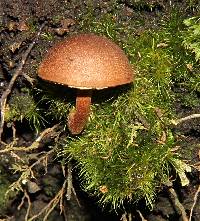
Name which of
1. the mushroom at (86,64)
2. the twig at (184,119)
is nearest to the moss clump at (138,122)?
the twig at (184,119)

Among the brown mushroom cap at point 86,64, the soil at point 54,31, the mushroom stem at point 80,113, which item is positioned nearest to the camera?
the brown mushroom cap at point 86,64

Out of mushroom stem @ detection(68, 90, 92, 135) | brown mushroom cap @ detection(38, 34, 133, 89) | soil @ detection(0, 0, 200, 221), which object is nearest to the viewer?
brown mushroom cap @ detection(38, 34, 133, 89)

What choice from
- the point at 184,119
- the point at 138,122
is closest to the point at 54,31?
Result: the point at 138,122

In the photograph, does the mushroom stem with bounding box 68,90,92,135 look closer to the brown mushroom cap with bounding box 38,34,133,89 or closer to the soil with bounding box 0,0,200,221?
the brown mushroom cap with bounding box 38,34,133,89

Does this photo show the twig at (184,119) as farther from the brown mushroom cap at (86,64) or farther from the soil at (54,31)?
the brown mushroom cap at (86,64)

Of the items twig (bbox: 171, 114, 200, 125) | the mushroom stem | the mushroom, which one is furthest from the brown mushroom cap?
twig (bbox: 171, 114, 200, 125)

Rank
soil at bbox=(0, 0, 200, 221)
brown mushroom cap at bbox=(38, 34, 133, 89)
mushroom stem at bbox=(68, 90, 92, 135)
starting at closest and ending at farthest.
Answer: brown mushroom cap at bbox=(38, 34, 133, 89)
mushroom stem at bbox=(68, 90, 92, 135)
soil at bbox=(0, 0, 200, 221)

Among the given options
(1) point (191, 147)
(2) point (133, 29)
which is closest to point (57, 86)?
(2) point (133, 29)
